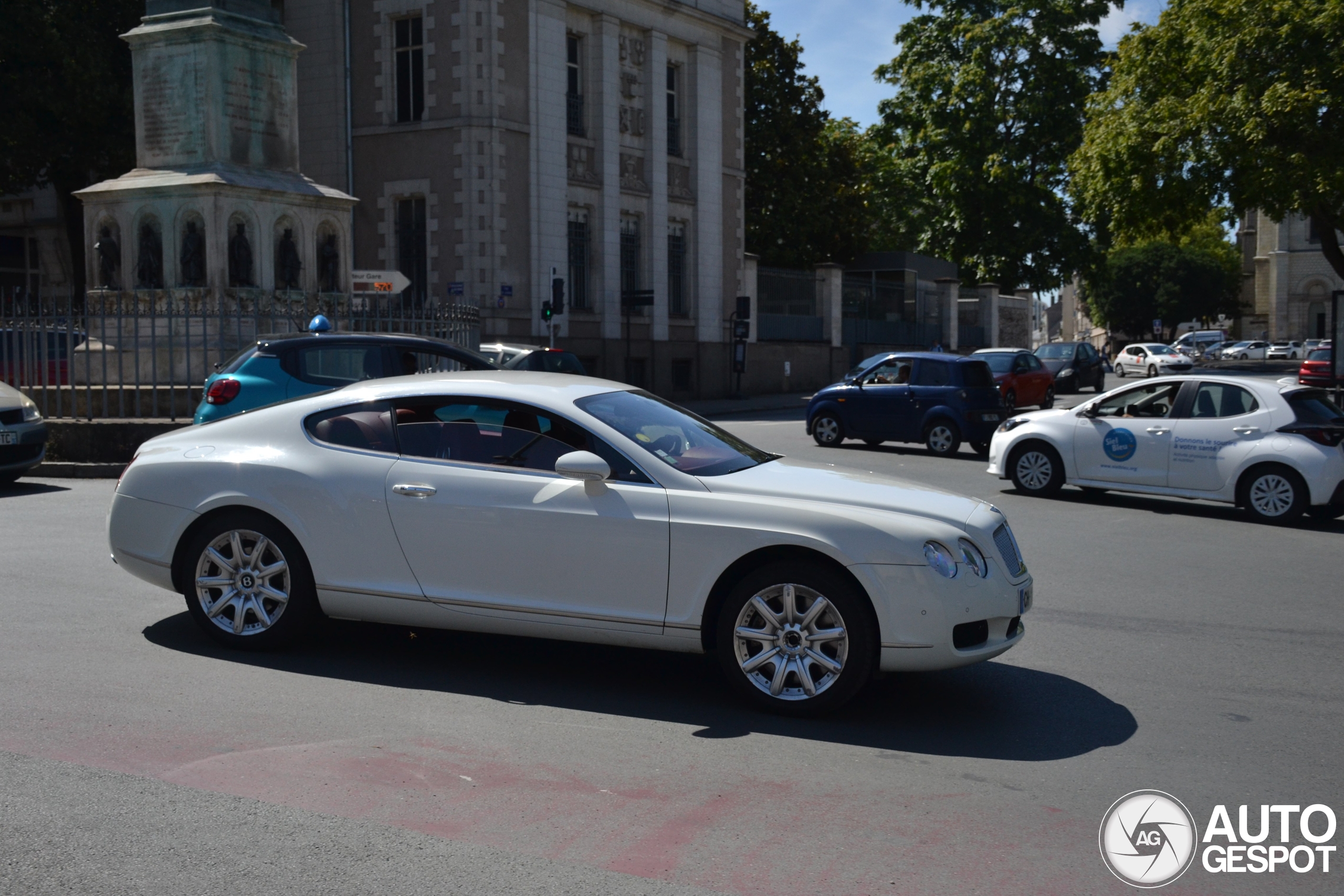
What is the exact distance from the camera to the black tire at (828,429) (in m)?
21.0

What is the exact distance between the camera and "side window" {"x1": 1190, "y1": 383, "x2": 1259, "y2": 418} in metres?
13.2

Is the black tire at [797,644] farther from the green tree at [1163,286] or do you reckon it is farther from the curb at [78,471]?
the green tree at [1163,286]

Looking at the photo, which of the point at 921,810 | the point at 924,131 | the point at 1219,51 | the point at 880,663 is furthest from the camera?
the point at 924,131

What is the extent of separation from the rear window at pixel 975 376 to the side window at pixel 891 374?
88 cm

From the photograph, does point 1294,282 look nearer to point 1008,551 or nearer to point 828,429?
point 828,429

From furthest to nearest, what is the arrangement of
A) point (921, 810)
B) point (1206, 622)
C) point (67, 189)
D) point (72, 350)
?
point (67, 189) < point (72, 350) < point (1206, 622) < point (921, 810)

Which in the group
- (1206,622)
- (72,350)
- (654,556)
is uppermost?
(72,350)

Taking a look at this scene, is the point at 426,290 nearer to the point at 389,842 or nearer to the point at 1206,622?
the point at 1206,622

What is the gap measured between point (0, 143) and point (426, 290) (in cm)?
1005

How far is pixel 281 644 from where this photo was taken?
6660 millimetres

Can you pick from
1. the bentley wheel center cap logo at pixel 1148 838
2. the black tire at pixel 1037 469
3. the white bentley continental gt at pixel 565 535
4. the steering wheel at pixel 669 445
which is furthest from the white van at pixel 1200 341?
the bentley wheel center cap logo at pixel 1148 838

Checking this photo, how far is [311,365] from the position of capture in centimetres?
1250

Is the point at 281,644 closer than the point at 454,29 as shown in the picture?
Yes

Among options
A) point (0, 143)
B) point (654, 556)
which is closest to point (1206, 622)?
point (654, 556)
